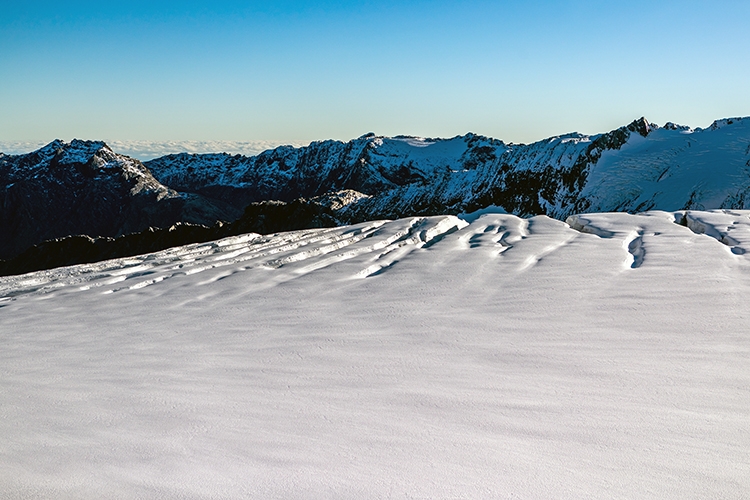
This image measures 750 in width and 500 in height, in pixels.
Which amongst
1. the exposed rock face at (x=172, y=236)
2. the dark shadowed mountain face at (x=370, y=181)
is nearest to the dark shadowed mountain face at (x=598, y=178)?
the dark shadowed mountain face at (x=370, y=181)

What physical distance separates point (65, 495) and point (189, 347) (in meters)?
2.45

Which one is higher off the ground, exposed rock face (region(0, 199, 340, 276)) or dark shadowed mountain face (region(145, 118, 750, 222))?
dark shadowed mountain face (region(145, 118, 750, 222))

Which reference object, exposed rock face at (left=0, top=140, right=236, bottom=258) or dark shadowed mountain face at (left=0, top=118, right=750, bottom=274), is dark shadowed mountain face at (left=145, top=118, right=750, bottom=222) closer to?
dark shadowed mountain face at (left=0, top=118, right=750, bottom=274)

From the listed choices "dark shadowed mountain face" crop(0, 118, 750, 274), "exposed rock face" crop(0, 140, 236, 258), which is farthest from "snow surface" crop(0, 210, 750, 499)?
"exposed rock face" crop(0, 140, 236, 258)

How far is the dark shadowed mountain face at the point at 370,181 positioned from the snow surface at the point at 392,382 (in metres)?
20.1

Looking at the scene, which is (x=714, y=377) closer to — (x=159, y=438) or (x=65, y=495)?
(x=159, y=438)

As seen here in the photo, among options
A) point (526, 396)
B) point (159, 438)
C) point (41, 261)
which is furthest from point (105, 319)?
point (41, 261)

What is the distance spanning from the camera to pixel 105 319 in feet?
20.9

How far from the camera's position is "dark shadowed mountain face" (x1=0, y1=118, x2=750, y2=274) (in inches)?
1125

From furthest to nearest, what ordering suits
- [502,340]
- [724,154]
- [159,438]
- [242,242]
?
[724,154]
[242,242]
[502,340]
[159,438]

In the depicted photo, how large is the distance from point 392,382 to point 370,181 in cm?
11629

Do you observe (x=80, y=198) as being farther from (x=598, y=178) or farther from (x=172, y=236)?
(x=598, y=178)

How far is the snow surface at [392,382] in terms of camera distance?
2.82 meters

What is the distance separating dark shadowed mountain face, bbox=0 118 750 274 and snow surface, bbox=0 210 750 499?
20.1 m
